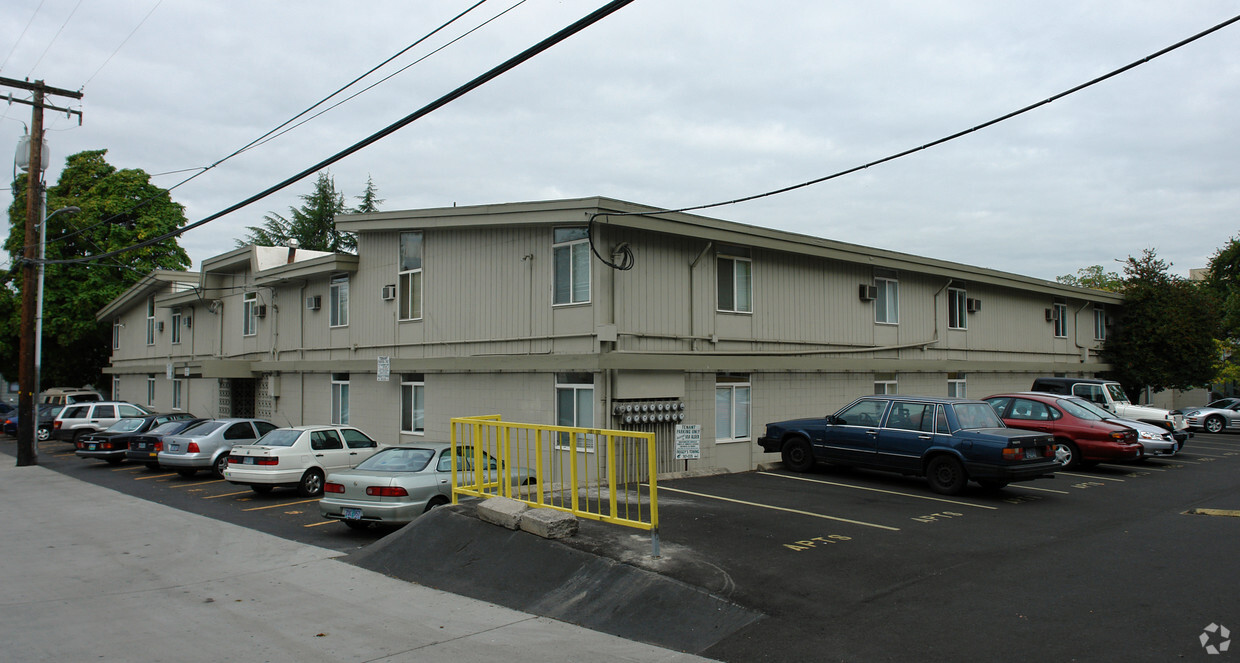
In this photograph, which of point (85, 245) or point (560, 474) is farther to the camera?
point (85, 245)

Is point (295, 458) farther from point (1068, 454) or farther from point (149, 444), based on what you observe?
point (1068, 454)

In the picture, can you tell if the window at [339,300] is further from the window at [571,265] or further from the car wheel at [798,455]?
the car wheel at [798,455]

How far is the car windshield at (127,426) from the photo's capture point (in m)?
22.6

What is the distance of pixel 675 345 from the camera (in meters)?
16.0

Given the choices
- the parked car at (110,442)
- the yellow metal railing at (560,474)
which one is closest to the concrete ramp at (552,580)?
the yellow metal railing at (560,474)

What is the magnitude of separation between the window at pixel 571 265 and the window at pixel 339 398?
30.6ft

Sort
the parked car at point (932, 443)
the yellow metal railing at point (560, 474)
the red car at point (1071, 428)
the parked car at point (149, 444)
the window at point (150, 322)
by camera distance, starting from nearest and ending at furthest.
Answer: the yellow metal railing at point (560, 474) < the parked car at point (932, 443) < the red car at point (1071, 428) < the parked car at point (149, 444) < the window at point (150, 322)

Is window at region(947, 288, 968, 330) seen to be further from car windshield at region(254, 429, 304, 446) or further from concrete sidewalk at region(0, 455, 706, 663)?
concrete sidewalk at region(0, 455, 706, 663)

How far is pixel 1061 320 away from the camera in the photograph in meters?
29.9

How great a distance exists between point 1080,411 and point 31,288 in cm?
2766

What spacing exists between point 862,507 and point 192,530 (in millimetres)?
10334

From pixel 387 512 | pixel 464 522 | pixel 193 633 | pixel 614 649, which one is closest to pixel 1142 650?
pixel 614 649

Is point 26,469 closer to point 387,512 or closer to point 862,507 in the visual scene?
point 387,512

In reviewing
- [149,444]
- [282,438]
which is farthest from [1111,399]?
[149,444]
